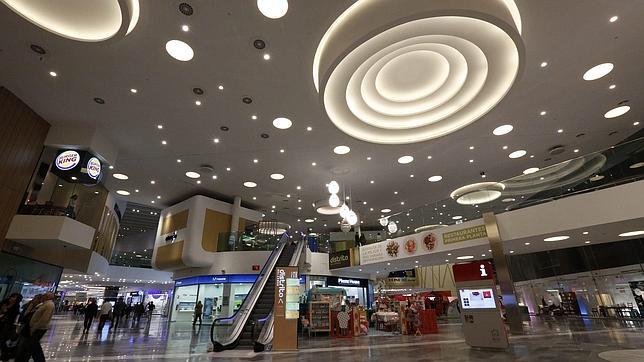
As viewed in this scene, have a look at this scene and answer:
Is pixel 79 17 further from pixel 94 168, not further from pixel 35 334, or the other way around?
pixel 35 334

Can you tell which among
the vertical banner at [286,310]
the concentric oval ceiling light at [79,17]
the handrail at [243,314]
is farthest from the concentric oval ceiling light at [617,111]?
the concentric oval ceiling light at [79,17]

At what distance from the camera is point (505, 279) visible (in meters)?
10.2

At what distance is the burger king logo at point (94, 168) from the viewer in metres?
9.57

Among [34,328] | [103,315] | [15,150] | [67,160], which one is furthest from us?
[103,315]

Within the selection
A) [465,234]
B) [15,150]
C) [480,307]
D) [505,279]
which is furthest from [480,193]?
[15,150]

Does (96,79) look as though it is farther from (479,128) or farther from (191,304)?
(191,304)

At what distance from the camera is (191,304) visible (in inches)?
693

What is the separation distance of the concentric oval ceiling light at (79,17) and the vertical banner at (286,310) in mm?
6398

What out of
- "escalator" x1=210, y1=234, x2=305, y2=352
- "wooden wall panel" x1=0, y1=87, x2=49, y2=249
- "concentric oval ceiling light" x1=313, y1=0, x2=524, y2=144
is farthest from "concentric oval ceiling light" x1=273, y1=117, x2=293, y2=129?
"wooden wall panel" x1=0, y1=87, x2=49, y2=249

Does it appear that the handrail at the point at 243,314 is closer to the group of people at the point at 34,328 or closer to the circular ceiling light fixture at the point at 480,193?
the group of people at the point at 34,328

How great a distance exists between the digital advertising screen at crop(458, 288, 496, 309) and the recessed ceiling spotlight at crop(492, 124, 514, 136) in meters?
5.45

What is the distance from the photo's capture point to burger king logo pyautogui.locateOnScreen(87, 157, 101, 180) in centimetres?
957

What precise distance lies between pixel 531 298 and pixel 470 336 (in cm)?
1952

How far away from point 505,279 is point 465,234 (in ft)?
6.24
